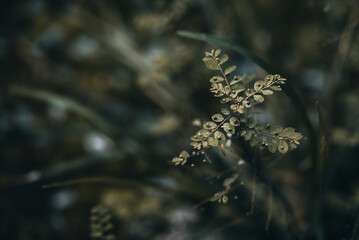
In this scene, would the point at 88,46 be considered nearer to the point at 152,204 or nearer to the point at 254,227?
the point at 152,204

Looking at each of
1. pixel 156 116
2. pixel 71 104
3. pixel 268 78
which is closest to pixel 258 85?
pixel 268 78

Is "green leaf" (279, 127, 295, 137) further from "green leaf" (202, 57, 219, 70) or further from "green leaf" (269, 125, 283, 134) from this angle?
"green leaf" (202, 57, 219, 70)

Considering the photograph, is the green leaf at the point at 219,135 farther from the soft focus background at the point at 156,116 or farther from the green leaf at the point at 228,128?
the soft focus background at the point at 156,116

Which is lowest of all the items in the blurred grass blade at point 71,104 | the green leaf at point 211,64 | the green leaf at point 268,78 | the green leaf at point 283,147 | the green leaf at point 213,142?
the green leaf at point 283,147

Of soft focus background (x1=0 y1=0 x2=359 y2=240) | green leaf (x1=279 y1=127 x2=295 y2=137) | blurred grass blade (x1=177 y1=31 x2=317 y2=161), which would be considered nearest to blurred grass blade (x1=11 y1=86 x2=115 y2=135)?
soft focus background (x1=0 y1=0 x2=359 y2=240)

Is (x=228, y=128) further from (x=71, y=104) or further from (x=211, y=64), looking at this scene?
(x=71, y=104)

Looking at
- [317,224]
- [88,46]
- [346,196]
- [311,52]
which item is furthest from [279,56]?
[88,46]

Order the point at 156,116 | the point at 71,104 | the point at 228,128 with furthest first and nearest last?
the point at 156,116, the point at 71,104, the point at 228,128

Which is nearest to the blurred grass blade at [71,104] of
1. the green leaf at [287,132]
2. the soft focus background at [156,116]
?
the soft focus background at [156,116]
